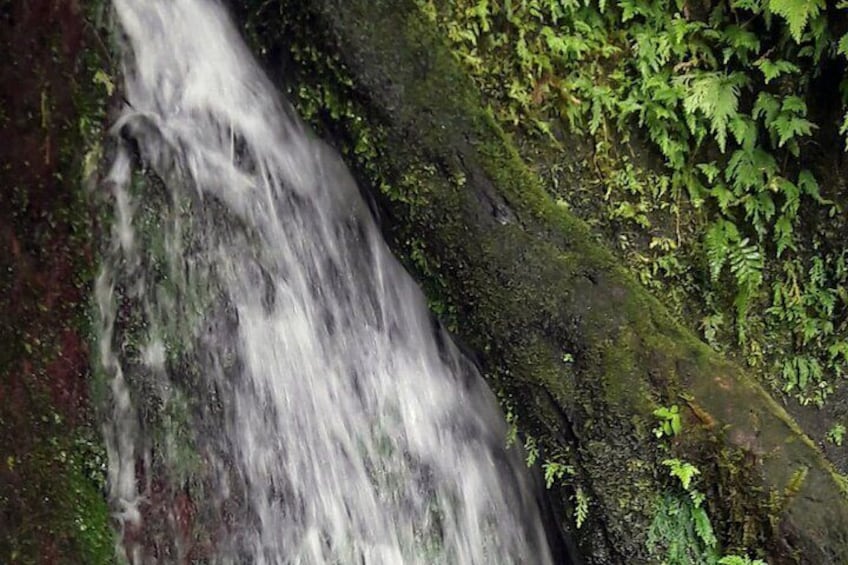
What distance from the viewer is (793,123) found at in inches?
144

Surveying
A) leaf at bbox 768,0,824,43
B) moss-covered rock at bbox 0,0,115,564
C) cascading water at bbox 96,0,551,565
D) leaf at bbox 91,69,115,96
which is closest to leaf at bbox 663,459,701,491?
cascading water at bbox 96,0,551,565

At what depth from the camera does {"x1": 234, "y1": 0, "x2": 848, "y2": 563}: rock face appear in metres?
2.91

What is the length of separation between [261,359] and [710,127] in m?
2.33

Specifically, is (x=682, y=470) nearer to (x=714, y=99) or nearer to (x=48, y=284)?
(x=714, y=99)

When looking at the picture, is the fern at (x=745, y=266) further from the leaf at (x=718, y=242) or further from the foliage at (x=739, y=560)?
the foliage at (x=739, y=560)

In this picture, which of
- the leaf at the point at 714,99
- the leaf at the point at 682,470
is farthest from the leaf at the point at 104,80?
the leaf at the point at 682,470

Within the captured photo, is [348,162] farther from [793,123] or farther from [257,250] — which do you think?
[793,123]

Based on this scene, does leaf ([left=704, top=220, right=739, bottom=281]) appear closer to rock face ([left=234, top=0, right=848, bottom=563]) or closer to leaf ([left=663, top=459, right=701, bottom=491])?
rock face ([left=234, top=0, right=848, bottom=563])

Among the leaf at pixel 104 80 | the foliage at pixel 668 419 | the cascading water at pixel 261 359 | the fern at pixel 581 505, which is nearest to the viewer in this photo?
the leaf at pixel 104 80

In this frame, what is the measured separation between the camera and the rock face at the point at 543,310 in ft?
9.54

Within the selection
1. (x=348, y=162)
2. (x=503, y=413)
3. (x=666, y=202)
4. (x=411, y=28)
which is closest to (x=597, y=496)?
(x=503, y=413)

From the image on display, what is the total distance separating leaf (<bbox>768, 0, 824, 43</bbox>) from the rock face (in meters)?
1.33

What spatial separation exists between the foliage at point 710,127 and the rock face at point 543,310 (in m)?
0.47

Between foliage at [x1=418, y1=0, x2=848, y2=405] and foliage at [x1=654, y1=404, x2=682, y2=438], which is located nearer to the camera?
foliage at [x1=654, y1=404, x2=682, y2=438]
